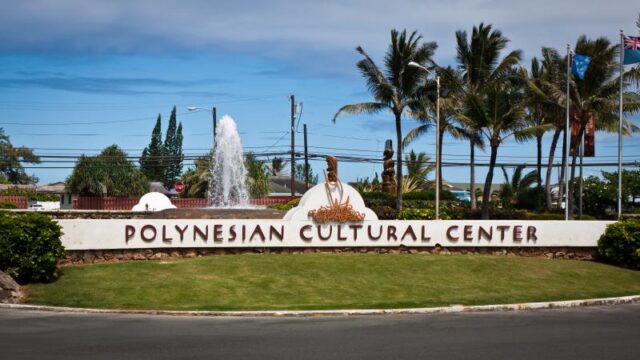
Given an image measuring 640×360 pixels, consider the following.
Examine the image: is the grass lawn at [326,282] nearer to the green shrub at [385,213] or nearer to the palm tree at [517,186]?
the green shrub at [385,213]

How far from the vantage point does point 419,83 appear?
147 feet

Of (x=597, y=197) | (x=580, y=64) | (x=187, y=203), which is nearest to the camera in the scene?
(x=580, y=64)

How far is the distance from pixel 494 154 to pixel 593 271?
1685 cm

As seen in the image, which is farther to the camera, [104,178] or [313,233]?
[104,178]

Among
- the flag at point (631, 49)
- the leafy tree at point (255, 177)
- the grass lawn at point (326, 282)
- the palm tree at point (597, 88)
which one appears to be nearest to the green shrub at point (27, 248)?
the grass lawn at point (326, 282)

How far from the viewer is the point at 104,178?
248 feet

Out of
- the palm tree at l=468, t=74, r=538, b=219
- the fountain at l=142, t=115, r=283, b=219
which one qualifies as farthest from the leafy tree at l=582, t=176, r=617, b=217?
the fountain at l=142, t=115, r=283, b=219

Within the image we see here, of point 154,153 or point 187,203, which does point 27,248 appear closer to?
point 187,203

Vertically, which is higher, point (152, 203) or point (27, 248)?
point (152, 203)

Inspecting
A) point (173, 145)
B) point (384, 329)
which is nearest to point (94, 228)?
point (384, 329)

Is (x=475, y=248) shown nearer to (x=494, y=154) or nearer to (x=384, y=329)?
(x=384, y=329)

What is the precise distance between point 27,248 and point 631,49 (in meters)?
26.4

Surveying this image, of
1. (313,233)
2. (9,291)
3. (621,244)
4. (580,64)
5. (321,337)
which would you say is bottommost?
(321,337)

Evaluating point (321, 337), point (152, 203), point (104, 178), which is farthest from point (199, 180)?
point (321, 337)
